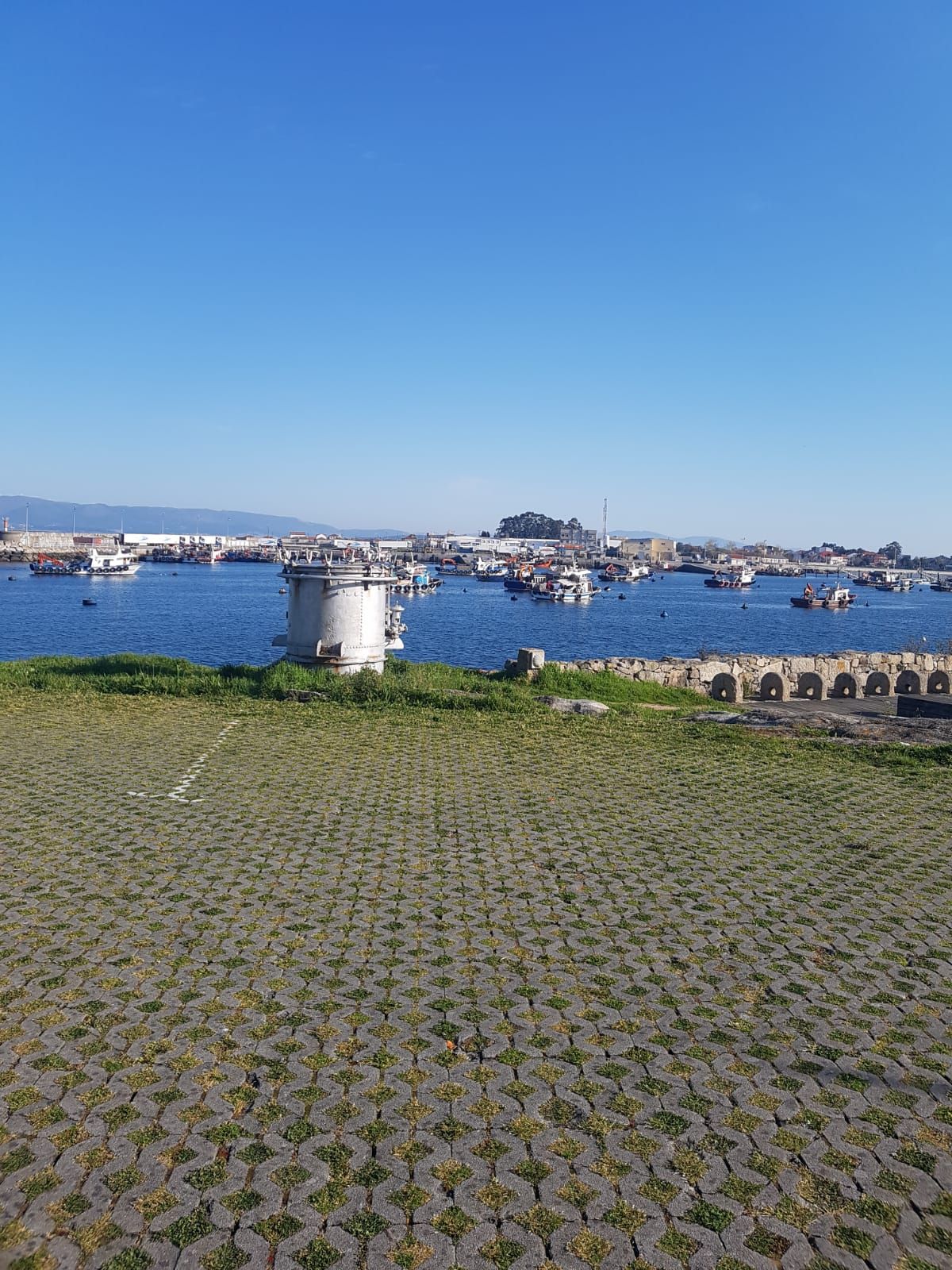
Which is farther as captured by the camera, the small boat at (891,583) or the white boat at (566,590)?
the small boat at (891,583)

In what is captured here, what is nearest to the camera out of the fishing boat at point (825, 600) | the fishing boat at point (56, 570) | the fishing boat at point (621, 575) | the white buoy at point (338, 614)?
the white buoy at point (338, 614)

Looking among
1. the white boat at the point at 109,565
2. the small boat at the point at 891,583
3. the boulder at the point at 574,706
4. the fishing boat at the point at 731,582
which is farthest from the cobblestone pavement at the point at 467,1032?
the small boat at the point at 891,583

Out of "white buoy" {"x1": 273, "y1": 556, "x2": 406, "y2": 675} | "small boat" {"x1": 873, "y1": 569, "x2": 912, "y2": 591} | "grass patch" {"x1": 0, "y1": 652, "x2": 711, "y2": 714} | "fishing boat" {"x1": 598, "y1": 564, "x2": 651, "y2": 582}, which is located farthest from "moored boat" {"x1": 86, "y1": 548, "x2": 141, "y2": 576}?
"small boat" {"x1": 873, "y1": 569, "x2": 912, "y2": 591}

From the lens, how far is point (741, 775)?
35.8ft

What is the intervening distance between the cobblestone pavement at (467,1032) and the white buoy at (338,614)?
6.66 m

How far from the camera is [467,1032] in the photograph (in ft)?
15.3

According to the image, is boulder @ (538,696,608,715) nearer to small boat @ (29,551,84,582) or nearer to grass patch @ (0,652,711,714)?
grass patch @ (0,652,711,714)

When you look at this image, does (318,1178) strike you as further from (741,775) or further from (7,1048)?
(741,775)

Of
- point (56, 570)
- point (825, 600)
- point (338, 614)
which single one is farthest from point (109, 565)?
point (338, 614)

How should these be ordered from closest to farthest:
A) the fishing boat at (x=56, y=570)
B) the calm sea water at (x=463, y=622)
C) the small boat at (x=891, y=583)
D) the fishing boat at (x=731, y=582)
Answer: the calm sea water at (x=463, y=622), the fishing boat at (x=56, y=570), the fishing boat at (x=731, y=582), the small boat at (x=891, y=583)

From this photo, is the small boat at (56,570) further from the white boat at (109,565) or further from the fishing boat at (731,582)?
the fishing boat at (731,582)

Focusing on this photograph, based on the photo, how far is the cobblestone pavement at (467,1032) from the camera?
11.0ft

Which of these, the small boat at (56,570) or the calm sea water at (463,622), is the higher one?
the small boat at (56,570)

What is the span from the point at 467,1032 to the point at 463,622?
61.8 meters
